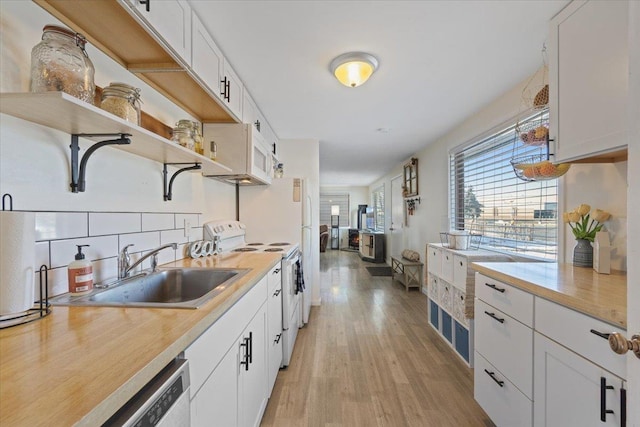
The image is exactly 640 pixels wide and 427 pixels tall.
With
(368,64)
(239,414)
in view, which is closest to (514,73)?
(368,64)

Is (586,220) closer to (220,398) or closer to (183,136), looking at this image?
(220,398)

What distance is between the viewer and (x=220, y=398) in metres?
0.96

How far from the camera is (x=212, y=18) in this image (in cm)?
152

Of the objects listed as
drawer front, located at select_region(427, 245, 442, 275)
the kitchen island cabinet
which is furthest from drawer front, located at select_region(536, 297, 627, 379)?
drawer front, located at select_region(427, 245, 442, 275)

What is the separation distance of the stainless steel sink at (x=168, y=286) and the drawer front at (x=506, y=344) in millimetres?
1370

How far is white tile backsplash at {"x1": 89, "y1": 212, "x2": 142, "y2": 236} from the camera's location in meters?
1.14

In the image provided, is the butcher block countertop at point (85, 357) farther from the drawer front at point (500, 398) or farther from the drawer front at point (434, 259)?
the drawer front at point (434, 259)

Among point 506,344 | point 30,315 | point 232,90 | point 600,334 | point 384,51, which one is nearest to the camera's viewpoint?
point 30,315

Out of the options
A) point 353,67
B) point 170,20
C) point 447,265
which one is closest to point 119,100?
point 170,20

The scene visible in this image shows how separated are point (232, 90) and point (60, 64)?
4.12 feet

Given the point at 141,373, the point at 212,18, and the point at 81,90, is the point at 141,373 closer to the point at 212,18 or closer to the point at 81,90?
the point at 81,90

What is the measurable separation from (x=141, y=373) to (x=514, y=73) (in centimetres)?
280

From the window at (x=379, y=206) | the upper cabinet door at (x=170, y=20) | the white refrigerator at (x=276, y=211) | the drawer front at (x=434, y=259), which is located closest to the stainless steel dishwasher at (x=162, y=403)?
the upper cabinet door at (x=170, y=20)

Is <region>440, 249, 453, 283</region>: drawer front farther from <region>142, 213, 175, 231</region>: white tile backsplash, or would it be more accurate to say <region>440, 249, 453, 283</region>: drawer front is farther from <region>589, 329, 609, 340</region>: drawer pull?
<region>142, 213, 175, 231</region>: white tile backsplash
